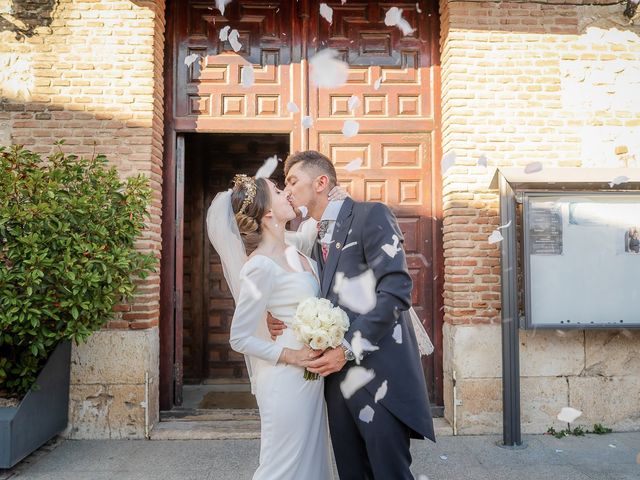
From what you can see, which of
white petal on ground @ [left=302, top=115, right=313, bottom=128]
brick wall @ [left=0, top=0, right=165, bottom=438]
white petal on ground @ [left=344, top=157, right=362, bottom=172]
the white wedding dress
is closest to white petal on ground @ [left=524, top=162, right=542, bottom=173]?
white petal on ground @ [left=344, top=157, right=362, bottom=172]

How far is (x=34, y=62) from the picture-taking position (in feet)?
16.7

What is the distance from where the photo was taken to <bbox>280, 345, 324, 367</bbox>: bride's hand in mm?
2537

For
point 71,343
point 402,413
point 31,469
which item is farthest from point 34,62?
point 402,413

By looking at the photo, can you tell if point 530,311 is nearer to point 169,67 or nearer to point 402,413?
point 402,413


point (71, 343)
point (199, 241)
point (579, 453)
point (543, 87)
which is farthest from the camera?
point (199, 241)

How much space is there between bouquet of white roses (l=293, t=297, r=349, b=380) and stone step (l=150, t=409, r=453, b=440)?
2.88 m

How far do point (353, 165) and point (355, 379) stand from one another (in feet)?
10.8

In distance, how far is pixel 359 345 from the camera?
248cm

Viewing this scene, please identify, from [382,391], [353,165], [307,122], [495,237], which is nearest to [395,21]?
[307,122]

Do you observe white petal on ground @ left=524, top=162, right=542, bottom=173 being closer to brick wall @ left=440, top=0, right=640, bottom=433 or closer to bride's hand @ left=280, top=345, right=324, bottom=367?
brick wall @ left=440, top=0, right=640, bottom=433

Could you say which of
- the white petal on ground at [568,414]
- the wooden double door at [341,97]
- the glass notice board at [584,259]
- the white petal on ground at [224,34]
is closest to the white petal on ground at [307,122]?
the wooden double door at [341,97]

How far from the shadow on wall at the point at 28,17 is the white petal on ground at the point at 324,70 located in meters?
2.74

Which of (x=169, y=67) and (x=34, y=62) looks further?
(x=169, y=67)

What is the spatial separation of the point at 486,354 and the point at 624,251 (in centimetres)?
162
